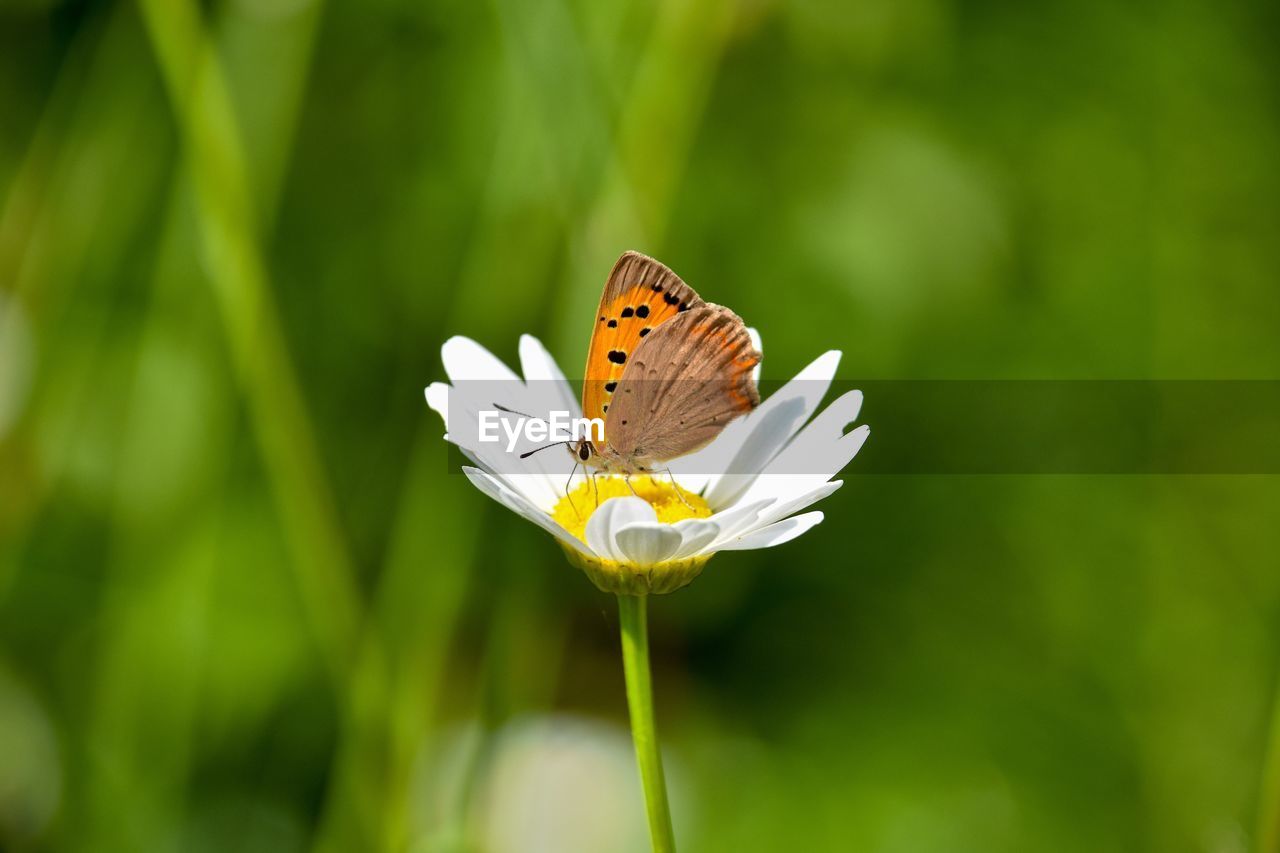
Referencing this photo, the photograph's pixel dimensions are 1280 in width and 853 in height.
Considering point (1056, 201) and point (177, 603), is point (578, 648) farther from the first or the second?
point (1056, 201)

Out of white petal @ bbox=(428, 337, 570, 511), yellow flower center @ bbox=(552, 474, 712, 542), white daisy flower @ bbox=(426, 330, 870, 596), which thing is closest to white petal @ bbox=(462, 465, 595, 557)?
white daisy flower @ bbox=(426, 330, 870, 596)

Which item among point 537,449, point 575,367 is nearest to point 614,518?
point 537,449

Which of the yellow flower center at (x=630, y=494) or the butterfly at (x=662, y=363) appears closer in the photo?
the butterfly at (x=662, y=363)

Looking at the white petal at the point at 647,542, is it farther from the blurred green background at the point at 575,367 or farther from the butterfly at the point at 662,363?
the blurred green background at the point at 575,367

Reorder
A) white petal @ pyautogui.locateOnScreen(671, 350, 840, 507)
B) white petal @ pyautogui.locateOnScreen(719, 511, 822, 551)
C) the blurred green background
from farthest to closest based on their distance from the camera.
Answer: the blurred green background, white petal @ pyautogui.locateOnScreen(671, 350, 840, 507), white petal @ pyautogui.locateOnScreen(719, 511, 822, 551)

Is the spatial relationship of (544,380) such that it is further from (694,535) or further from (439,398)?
(694,535)

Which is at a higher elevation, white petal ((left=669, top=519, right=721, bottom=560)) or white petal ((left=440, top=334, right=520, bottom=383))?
white petal ((left=440, top=334, right=520, bottom=383))

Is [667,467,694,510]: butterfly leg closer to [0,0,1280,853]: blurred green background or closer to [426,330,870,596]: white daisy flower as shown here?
[426,330,870,596]: white daisy flower

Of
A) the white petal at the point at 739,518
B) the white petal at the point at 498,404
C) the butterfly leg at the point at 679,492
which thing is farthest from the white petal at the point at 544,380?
the white petal at the point at 739,518
